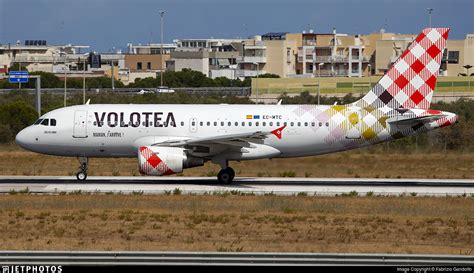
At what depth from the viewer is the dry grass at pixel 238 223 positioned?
87.5 feet

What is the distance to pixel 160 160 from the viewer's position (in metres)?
41.1

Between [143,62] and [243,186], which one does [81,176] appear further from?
[143,62]

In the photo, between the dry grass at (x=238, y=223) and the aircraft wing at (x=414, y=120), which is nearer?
the dry grass at (x=238, y=223)

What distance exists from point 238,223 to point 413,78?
17.0 m

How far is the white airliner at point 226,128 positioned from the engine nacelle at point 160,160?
398mm

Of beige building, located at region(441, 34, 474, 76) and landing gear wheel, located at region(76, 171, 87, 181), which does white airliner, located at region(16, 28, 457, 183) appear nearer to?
landing gear wheel, located at region(76, 171, 87, 181)

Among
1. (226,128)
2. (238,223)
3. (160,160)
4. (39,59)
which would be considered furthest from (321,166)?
(39,59)

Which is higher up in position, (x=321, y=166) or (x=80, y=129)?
(x=80, y=129)

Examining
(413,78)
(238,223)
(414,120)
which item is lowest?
(238,223)

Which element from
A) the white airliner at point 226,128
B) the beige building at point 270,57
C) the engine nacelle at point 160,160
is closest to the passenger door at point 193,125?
the white airliner at point 226,128

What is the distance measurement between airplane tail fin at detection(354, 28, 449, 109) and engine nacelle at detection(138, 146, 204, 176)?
8.46 meters

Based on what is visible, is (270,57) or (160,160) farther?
(270,57)

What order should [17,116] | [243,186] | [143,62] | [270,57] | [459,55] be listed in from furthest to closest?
1. [143,62]
2. [270,57]
3. [459,55]
4. [17,116]
5. [243,186]

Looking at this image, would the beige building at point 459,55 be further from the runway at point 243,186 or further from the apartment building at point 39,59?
the runway at point 243,186
